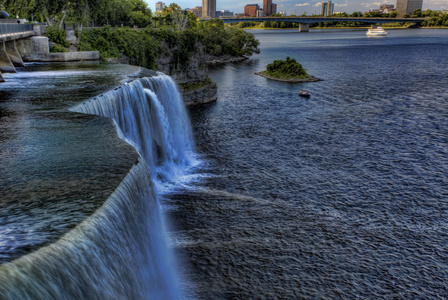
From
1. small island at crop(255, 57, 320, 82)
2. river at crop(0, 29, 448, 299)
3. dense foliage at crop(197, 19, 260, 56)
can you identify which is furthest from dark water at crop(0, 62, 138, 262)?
dense foliage at crop(197, 19, 260, 56)

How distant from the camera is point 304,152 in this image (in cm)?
3322

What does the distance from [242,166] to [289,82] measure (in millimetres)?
49832

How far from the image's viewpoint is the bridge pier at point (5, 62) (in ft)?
105

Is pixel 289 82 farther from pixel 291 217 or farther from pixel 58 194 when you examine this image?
pixel 58 194

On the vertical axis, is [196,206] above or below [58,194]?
below

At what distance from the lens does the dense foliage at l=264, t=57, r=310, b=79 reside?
257 feet

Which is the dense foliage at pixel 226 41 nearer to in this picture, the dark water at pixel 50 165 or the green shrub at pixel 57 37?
the green shrub at pixel 57 37

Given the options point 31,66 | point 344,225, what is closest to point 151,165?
point 344,225

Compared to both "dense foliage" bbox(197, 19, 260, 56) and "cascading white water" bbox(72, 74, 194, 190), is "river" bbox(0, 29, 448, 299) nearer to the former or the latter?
"cascading white water" bbox(72, 74, 194, 190)

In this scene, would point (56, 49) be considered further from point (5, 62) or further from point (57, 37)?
point (5, 62)

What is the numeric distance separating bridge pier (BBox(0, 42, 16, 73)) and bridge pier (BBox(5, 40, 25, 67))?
8.80 feet

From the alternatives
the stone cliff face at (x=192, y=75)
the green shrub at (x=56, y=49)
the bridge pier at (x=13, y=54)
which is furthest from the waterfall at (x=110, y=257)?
the stone cliff face at (x=192, y=75)

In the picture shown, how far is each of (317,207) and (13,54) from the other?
31.0 m

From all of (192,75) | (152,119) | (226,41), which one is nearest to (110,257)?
(152,119)
